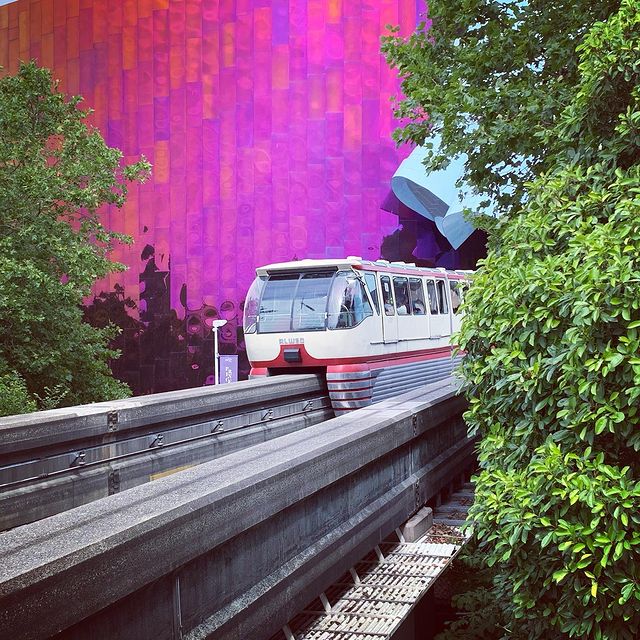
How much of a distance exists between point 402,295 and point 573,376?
12147 millimetres

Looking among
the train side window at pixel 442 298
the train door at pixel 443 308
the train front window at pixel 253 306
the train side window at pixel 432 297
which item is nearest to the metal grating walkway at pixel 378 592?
the train front window at pixel 253 306

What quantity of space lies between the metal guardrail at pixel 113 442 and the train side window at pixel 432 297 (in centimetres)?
746

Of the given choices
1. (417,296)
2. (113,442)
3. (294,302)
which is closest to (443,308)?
(417,296)

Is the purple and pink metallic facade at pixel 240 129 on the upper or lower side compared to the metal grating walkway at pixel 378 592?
upper

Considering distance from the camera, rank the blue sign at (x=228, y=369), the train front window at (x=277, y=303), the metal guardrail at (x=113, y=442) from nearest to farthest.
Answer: the metal guardrail at (x=113, y=442) → the train front window at (x=277, y=303) → the blue sign at (x=228, y=369)

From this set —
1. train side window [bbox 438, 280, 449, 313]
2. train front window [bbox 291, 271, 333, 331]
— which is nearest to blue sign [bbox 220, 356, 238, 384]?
train side window [bbox 438, 280, 449, 313]

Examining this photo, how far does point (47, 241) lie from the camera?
15.5m

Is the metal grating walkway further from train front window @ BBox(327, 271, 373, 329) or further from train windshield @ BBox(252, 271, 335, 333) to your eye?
train windshield @ BBox(252, 271, 335, 333)

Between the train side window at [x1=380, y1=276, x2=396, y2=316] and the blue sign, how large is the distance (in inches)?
469

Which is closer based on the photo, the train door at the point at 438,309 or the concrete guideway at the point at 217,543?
the concrete guideway at the point at 217,543

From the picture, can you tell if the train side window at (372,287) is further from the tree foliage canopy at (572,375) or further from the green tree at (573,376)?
the green tree at (573,376)

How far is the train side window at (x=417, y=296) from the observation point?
56.4 ft

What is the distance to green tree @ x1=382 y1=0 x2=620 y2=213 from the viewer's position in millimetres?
9328

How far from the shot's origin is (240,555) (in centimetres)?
400
